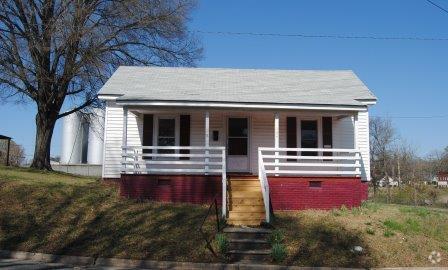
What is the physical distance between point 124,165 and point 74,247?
516 cm

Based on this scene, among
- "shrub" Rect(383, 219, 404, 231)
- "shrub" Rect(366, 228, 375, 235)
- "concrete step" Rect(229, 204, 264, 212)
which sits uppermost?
"concrete step" Rect(229, 204, 264, 212)

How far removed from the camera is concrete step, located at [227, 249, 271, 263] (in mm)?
12539

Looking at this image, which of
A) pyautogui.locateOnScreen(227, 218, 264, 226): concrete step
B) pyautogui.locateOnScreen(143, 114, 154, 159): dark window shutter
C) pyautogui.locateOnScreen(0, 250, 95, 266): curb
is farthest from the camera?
pyautogui.locateOnScreen(143, 114, 154, 159): dark window shutter

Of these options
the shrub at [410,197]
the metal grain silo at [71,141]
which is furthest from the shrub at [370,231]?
the metal grain silo at [71,141]

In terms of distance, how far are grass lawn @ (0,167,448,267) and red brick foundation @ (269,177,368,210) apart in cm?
47

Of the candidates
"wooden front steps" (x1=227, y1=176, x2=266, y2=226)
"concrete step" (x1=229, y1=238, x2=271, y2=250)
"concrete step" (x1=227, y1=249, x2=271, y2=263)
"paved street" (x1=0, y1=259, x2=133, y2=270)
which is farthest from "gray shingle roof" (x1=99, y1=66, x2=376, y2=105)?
"paved street" (x1=0, y1=259, x2=133, y2=270)

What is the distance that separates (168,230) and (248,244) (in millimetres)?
2228

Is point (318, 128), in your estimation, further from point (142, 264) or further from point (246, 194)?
point (142, 264)

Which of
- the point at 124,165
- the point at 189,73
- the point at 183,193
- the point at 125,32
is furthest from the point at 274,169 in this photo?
Answer: the point at 125,32

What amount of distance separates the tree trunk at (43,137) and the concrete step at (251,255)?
17.2 metres

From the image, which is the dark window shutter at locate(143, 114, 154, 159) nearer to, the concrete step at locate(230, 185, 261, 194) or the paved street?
the concrete step at locate(230, 185, 261, 194)

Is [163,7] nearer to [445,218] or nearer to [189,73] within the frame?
[189,73]

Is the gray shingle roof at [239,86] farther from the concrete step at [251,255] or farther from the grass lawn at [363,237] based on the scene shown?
the concrete step at [251,255]

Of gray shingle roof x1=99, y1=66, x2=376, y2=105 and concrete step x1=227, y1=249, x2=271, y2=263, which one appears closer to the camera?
concrete step x1=227, y1=249, x2=271, y2=263
